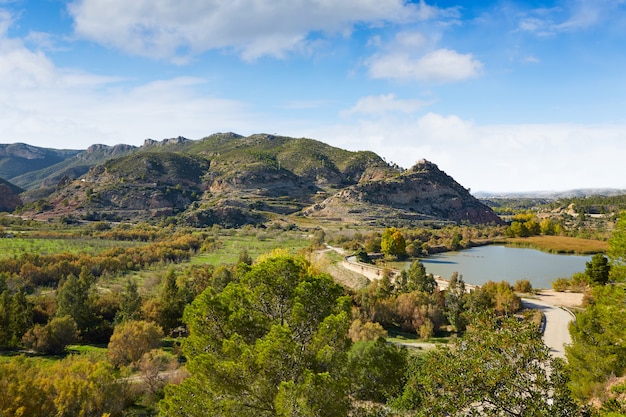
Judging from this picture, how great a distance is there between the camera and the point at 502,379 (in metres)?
8.25

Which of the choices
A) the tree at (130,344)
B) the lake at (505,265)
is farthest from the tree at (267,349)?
the lake at (505,265)

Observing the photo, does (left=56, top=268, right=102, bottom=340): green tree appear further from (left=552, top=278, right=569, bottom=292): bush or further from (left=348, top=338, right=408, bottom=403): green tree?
(left=552, top=278, right=569, bottom=292): bush

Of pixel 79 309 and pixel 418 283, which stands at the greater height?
pixel 418 283

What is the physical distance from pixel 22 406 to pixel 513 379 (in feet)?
51.2

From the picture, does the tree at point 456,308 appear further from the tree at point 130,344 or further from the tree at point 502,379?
the tree at point 502,379

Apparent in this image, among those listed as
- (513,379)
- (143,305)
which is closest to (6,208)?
(143,305)

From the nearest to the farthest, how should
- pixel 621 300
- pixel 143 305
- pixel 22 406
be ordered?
Answer: pixel 22 406 < pixel 621 300 < pixel 143 305

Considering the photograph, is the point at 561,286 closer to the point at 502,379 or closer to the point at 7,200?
the point at 502,379

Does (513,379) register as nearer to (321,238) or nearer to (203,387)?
(203,387)

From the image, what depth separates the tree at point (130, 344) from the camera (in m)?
22.6

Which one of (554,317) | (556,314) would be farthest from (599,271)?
(554,317)

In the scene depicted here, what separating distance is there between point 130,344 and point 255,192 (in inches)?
4342

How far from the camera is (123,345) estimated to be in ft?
74.3

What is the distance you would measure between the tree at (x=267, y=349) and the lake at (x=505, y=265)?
41.1 metres
